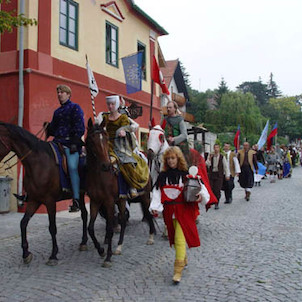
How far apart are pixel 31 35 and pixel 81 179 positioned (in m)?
6.25

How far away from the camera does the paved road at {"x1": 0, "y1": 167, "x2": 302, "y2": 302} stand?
4078 millimetres

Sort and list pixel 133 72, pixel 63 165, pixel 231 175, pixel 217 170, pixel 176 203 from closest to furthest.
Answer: pixel 176 203, pixel 63 165, pixel 217 170, pixel 231 175, pixel 133 72

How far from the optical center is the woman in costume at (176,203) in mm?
4578

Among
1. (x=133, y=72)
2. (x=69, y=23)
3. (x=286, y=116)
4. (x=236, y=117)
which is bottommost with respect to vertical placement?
(x=133, y=72)

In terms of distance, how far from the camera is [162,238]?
686 cm

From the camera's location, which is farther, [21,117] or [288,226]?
[21,117]

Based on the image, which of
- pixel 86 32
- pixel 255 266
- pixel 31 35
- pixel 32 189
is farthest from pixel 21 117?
pixel 255 266

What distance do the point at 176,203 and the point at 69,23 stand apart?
30.6ft

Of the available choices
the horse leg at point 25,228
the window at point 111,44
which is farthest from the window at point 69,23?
the horse leg at point 25,228

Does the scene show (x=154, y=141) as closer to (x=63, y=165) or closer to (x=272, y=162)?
(x=63, y=165)

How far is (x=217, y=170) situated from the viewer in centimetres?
1166

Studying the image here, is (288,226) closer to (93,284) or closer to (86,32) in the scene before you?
(93,284)

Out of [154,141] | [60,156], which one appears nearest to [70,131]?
[60,156]

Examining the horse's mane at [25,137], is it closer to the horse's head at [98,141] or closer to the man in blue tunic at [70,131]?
the man in blue tunic at [70,131]
